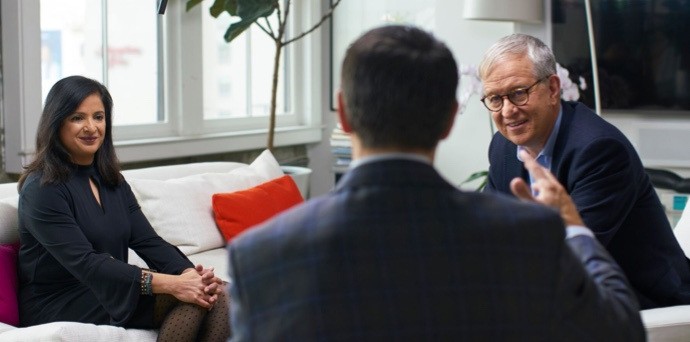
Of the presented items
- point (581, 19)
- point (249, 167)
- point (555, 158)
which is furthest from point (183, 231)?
point (581, 19)

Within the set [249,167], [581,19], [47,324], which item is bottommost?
[47,324]

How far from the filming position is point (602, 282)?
129cm

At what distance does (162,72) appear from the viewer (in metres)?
4.91

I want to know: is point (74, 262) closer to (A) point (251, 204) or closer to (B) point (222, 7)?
(A) point (251, 204)

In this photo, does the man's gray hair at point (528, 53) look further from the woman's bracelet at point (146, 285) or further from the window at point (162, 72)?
the window at point (162, 72)

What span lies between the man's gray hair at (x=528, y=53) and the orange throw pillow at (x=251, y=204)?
172 centimetres

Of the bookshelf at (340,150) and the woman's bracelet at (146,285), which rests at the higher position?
the bookshelf at (340,150)

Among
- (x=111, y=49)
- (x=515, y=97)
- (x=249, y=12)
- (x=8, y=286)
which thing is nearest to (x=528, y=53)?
(x=515, y=97)

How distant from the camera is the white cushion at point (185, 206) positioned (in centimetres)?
368

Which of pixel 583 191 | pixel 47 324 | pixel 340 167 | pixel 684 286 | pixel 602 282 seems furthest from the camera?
pixel 340 167

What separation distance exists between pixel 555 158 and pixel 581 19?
9.71 feet

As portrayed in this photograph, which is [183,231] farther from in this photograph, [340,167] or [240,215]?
[340,167]

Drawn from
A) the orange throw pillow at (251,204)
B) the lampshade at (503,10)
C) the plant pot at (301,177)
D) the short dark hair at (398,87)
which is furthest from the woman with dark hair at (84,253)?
the lampshade at (503,10)

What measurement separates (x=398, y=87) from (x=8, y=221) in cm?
222
